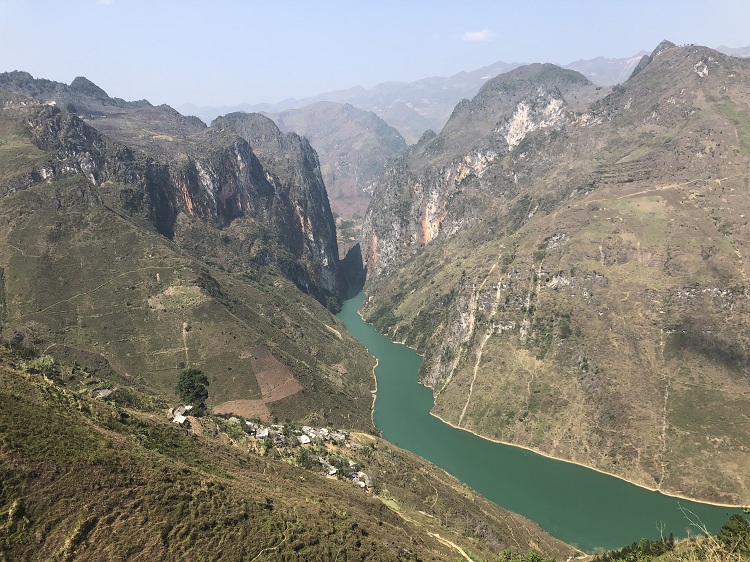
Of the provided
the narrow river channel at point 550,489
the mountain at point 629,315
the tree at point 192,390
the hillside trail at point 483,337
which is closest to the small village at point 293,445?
the tree at point 192,390

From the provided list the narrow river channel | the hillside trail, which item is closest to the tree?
the narrow river channel

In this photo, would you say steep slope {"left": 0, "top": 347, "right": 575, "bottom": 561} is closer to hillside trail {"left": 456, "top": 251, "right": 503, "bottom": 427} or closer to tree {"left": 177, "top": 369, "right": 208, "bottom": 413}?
tree {"left": 177, "top": 369, "right": 208, "bottom": 413}

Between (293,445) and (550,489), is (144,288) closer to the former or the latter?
(293,445)

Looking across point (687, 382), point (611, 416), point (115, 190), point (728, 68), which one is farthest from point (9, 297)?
point (728, 68)

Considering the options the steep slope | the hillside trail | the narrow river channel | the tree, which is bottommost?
the narrow river channel

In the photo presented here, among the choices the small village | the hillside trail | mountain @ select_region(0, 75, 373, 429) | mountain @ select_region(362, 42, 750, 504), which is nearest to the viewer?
the small village

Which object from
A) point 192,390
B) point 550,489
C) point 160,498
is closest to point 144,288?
point 192,390
